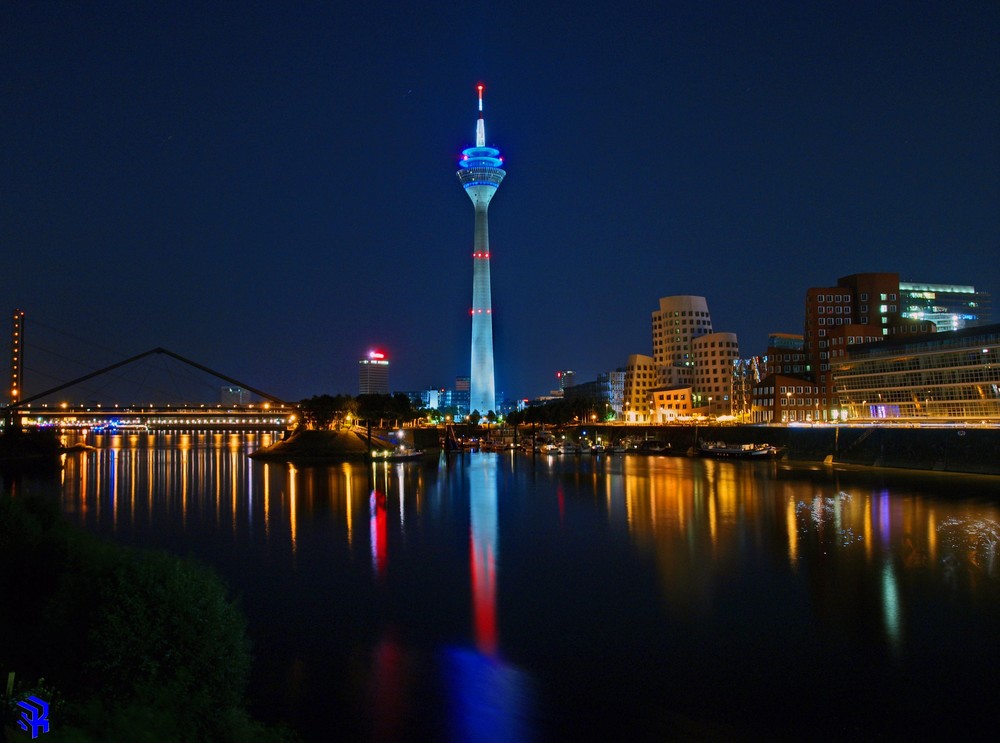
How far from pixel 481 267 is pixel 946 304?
74472 mm

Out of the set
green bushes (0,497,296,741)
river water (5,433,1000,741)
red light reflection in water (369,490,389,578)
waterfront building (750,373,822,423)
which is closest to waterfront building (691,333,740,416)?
waterfront building (750,373,822,423)

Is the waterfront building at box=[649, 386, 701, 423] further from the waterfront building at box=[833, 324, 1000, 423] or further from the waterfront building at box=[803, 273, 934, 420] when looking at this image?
the waterfront building at box=[833, 324, 1000, 423]

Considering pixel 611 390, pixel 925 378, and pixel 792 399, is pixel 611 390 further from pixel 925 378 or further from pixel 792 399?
pixel 925 378

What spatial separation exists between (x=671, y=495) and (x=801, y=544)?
669 inches

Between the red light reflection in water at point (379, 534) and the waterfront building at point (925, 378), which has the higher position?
the waterfront building at point (925, 378)

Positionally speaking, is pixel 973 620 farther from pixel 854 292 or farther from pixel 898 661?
pixel 854 292

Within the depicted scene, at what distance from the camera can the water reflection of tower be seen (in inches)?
695

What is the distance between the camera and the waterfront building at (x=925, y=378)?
64062mm

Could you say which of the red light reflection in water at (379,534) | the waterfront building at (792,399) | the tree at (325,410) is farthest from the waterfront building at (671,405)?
the red light reflection in water at (379,534)

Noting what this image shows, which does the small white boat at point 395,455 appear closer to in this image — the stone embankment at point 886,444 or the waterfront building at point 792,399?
the stone embankment at point 886,444

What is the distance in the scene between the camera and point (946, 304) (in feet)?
379

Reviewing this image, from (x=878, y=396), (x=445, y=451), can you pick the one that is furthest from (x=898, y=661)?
(x=445, y=451)

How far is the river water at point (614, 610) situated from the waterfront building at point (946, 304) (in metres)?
78.1

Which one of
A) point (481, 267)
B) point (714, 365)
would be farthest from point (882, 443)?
point (481, 267)
